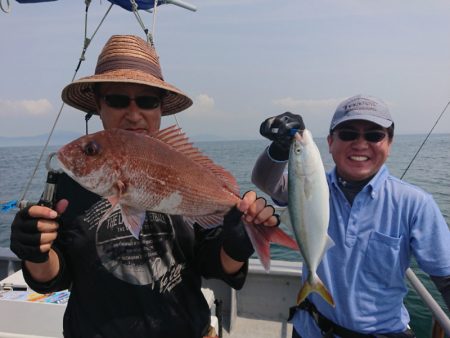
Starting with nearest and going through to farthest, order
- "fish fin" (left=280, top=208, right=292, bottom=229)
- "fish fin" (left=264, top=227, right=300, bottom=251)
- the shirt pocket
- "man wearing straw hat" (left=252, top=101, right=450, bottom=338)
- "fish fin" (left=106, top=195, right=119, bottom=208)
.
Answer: "fish fin" (left=106, top=195, right=119, bottom=208) → "fish fin" (left=264, top=227, right=300, bottom=251) → "fish fin" (left=280, top=208, right=292, bottom=229) → "man wearing straw hat" (left=252, top=101, right=450, bottom=338) → the shirt pocket

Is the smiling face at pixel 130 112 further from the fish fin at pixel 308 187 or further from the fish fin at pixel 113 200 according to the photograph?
the fish fin at pixel 308 187

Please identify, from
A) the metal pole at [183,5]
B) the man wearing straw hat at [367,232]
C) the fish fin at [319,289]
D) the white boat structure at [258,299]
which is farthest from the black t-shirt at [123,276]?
the metal pole at [183,5]

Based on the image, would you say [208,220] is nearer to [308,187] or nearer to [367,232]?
[308,187]

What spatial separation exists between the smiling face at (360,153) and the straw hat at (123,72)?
1.38 m

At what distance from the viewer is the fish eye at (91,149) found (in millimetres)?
1842

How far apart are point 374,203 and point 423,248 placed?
0.49 meters

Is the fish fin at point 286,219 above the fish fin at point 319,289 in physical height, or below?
above

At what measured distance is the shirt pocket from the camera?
277cm

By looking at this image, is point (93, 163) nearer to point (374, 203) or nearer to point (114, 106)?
point (114, 106)

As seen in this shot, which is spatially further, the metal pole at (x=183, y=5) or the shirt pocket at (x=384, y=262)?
the metal pole at (x=183, y=5)

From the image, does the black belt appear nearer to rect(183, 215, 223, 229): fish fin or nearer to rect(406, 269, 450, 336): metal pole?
rect(406, 269, 450, 336): metal pole

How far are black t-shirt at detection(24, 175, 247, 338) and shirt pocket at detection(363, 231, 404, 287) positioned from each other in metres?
1.24

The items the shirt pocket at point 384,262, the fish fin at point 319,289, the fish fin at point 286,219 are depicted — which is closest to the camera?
the fish fin at point 286,219

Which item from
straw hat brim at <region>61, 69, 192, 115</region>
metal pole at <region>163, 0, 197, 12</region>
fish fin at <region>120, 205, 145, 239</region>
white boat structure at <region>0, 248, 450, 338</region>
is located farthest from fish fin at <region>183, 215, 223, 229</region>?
metal pole at <region>163, 0, 197, 12</region>
